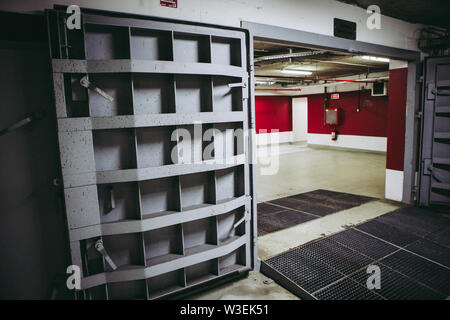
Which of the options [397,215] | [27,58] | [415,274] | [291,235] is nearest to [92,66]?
[27,58]

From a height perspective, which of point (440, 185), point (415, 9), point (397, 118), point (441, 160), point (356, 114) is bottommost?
point (440, 185)

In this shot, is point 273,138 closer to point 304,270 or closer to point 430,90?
point 430,90

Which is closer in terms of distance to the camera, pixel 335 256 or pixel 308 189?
pixel 335 256

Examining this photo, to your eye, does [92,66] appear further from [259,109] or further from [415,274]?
[259,109]

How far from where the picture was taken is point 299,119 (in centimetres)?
1616

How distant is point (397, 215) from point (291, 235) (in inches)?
78.3

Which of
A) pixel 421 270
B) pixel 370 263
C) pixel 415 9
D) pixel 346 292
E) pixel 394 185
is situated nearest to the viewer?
pixel 346 292

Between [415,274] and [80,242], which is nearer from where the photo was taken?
[80,242]

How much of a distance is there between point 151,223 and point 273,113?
13.5m

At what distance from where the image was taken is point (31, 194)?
2252 mm

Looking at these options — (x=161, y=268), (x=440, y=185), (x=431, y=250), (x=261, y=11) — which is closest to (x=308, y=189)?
(x=440, y=185)

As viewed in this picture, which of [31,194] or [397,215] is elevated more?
[31,194]

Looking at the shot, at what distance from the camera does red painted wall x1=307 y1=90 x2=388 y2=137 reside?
11.3 m
